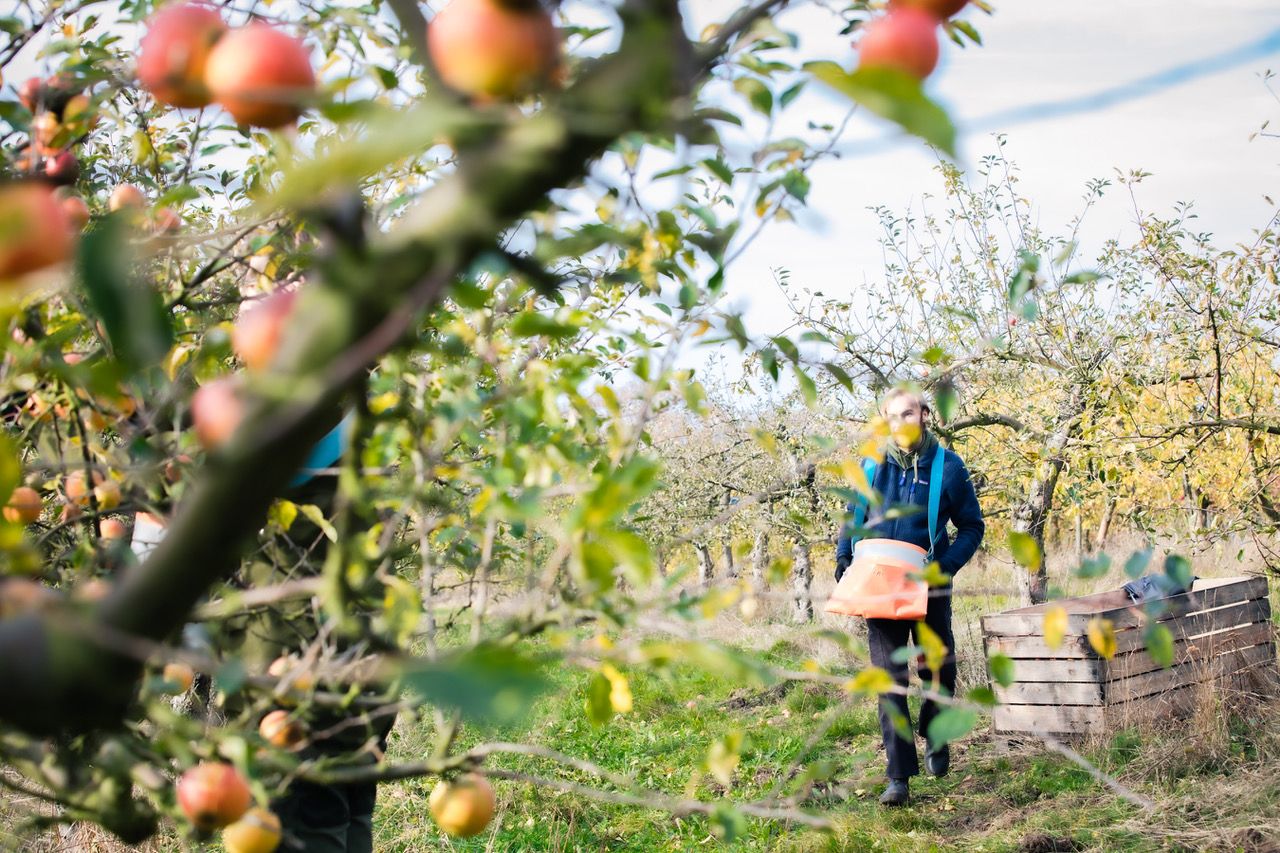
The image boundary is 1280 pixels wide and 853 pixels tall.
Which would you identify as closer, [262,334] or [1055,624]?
[262,334]

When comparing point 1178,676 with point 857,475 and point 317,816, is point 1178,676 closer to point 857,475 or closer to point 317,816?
point 317,816

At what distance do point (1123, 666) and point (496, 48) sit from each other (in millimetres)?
5039

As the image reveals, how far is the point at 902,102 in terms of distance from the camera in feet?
1.69

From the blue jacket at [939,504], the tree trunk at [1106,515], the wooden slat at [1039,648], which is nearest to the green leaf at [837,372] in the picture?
the blue jacket at [939,504]

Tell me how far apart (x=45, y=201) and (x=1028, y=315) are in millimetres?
1225

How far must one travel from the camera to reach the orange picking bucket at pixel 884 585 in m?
4.30

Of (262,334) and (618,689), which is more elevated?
(262,334)

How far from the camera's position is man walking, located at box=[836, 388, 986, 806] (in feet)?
14.6

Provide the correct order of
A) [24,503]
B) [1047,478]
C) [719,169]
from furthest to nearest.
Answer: [1047,478] < [24,503] < [719,169]

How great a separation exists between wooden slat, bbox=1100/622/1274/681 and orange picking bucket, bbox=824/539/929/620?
1150 mm

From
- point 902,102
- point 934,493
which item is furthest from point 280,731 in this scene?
point 934,493

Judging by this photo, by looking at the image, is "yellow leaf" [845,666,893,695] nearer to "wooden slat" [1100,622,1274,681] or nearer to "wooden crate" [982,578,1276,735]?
"wooden crate" [982,578,1276,735]

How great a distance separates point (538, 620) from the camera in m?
1.33

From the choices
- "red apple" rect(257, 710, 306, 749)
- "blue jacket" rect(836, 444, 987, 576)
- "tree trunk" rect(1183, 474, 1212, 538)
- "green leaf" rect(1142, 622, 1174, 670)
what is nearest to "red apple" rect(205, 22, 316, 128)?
"red apple" rect(257, 710, 306, 749)
